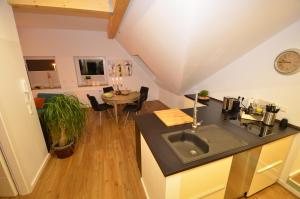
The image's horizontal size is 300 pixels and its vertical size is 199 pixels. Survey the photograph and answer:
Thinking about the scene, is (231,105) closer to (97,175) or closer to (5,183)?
(97,175)

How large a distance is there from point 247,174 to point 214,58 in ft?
5.70

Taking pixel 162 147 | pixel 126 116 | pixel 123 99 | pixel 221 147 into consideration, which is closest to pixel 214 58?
pixel 221 147

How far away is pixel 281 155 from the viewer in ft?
5.51

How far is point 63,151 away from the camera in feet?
7.93

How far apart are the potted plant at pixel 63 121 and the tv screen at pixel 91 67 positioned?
288 centimetres

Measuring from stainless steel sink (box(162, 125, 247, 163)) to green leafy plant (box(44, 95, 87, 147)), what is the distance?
1613 millimetres

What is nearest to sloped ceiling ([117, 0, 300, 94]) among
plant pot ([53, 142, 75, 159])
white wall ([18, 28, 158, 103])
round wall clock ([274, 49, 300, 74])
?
round wall clock ([274, 49, 300, 74])

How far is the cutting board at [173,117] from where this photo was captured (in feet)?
5.80

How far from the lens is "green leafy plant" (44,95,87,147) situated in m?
2.13

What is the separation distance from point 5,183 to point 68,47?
13.0 ft

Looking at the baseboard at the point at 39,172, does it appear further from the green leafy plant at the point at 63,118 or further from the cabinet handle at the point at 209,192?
the cabinet handle at the point at 209,192

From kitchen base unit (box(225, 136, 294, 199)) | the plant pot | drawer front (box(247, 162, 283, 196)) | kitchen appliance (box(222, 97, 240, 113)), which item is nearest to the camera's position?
kitchen base unit (box(225, 136, 294, 199))

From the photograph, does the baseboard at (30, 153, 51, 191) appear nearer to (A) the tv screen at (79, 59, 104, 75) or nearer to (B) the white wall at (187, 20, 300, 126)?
(A) the tv screen at (79, 59, 104, 75)

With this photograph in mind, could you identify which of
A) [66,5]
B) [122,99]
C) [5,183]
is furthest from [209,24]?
[5,183]
